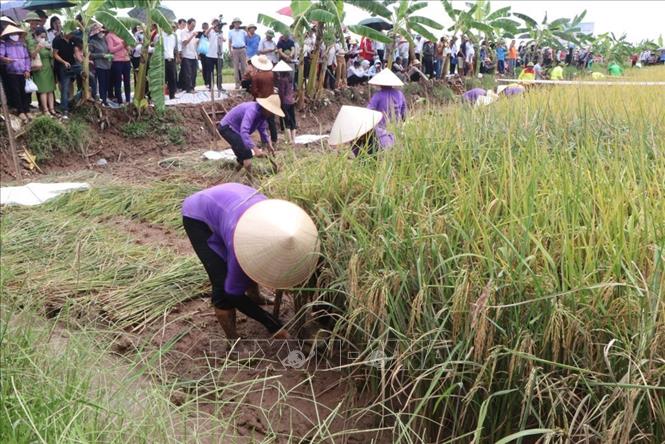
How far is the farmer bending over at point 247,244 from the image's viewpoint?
2.33 meters

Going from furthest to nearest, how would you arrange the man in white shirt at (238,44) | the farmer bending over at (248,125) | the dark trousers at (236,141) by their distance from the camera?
the man in white shirt at (238,44)
the dark trousers at (236,141)
the farmer bending over at (248,125)

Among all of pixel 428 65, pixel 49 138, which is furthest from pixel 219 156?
pixel 428 65

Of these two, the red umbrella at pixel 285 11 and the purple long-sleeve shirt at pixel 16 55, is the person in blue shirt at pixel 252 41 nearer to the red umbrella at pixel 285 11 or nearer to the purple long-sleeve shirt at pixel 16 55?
the red umbrella at pixel 285 11

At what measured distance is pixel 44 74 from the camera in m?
7.36

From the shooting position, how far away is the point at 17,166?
6.18 meters

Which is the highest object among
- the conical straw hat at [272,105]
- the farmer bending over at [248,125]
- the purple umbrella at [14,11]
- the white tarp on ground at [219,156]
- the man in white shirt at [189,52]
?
the purple umbrella at [14,11]

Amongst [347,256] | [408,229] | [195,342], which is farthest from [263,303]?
[408,229]

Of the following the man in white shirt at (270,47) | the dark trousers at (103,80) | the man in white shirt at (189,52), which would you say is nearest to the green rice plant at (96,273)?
the dark trousers at (103,80)

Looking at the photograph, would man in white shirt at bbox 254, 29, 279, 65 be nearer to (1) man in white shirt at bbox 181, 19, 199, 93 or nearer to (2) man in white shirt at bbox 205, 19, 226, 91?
(2) man in white shirt at bbox 205, 19, 226, 91

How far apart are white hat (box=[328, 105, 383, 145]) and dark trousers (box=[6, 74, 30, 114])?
5156 millimetres

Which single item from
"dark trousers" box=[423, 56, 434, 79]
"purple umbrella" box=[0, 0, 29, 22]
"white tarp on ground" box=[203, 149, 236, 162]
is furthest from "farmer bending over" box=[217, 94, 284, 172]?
"dark trousers" box=[423, 56, 434, 79]

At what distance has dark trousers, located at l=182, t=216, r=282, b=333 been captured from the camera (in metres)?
2.80

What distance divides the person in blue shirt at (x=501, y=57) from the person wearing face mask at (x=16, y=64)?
15279mm

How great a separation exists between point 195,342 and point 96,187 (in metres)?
3.05
